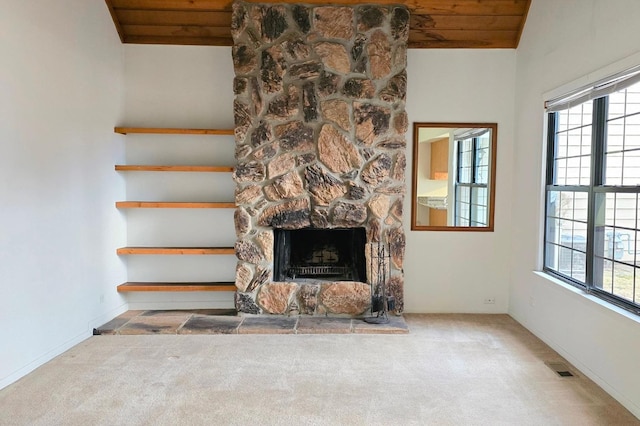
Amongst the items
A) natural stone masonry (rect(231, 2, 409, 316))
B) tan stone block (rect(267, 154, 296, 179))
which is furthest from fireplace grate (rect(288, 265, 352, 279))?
tan stone block (rect(267, 154, 296, 179))

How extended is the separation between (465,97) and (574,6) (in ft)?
4.41

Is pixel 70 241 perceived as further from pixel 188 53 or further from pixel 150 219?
pixel 188 53

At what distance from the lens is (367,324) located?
4281 mm

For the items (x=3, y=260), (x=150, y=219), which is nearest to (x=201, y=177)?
(x=150, y=219)

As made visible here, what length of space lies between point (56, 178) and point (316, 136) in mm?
2277

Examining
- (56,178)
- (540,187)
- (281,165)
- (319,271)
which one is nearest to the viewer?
(56,178)

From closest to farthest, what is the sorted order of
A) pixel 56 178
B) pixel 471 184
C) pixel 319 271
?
pixel 56 178 → pixel 319 271 → pixel 471 184

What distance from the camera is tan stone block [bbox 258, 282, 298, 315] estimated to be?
4480 mm

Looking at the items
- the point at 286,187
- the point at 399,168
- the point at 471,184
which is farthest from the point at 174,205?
the point at 471,184

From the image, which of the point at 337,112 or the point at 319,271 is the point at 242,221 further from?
the point at 337,112

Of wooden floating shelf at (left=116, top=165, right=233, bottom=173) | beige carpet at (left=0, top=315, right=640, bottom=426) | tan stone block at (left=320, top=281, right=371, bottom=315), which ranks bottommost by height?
beige carpet at (left=0, top=315, right=640, bottom=426)

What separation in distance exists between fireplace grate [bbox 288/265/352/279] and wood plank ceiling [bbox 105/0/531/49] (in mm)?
2460

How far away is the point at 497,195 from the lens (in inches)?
188

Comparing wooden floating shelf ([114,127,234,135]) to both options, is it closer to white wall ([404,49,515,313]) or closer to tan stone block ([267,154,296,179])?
tan stone block ([267,154,296,179])
